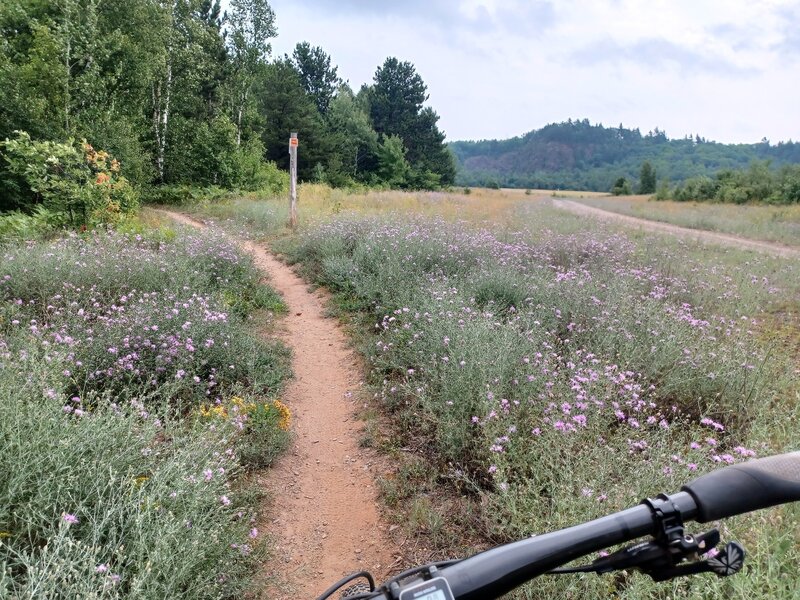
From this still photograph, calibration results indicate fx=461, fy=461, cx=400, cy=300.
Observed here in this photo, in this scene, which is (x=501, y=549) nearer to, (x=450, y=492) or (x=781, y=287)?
(x=450, y=492)

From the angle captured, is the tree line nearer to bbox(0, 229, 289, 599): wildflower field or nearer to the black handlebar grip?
bbox(0, 229, 289, 599): wildflower field

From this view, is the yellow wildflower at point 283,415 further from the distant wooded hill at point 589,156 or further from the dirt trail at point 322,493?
the distant wooded hill at point 589,156

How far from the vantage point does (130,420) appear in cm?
274

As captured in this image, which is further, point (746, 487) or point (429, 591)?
point (746, 487)

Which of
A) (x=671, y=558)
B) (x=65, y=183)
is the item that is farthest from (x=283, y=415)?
(x=65, y=183)

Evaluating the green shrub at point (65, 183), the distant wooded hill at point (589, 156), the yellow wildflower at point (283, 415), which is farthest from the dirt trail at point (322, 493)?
the distant wooded hill at point (589, 156)

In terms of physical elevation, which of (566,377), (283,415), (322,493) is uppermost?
(566,377)

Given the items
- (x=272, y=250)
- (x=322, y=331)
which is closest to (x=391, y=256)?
(x=322, y=331)

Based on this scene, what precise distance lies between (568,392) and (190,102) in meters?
26.9

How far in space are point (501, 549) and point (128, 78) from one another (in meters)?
22.2

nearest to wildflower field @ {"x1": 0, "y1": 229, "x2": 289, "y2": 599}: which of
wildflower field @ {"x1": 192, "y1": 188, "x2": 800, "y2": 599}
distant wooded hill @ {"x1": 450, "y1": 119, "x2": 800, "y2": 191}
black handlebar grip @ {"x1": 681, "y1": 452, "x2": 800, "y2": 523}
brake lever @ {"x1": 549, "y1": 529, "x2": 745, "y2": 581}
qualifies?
wildflower field @ {"x1": 192, "y1": 188, "x2": 800, "y2": 599}

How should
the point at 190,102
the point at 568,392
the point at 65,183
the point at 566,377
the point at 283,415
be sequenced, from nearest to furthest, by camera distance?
the point at 568,392, the point at 566,377, the point at 283,415, the point at 65,183, the point at 190,102

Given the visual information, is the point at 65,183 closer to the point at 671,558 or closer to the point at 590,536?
the point at 590,536

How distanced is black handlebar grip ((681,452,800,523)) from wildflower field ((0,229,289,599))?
6.52 feet
